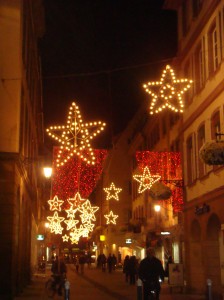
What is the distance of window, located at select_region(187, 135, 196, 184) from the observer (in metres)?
26.2

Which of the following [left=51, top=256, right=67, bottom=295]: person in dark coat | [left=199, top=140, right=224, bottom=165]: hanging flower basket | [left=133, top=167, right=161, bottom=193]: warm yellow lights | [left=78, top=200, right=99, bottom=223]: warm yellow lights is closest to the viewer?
[left=199, top=140, right=224, bottom=165]: hanging flower basket

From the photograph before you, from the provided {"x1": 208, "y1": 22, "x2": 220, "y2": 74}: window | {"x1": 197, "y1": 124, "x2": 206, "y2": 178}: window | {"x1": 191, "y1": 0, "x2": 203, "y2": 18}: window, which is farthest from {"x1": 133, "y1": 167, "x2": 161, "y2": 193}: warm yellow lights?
{"x1": 191, "y1": 0, "x2": 203, "y2": 18}: window

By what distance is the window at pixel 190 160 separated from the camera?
1032 inches

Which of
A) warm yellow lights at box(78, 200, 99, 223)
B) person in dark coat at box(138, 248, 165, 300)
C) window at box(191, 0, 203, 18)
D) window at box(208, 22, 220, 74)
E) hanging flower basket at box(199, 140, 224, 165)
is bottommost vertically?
person in dark coat at box(138, 248, 165, 300)

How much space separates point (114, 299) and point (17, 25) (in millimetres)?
11415

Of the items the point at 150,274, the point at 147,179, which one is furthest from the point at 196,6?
the point at 150,274

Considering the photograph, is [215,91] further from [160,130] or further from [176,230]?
[160,130]

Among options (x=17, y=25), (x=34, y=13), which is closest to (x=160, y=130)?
(x=34, y=13)

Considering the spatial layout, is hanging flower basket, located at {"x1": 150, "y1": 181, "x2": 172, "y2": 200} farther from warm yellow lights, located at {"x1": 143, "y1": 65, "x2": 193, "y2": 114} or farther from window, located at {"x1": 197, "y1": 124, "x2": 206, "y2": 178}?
warm yellow lights, located at {"x1": 143, "y1": 65, "x2": 193, "y2": 114}

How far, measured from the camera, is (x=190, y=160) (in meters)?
26.8

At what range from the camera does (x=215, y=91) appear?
2220 centimetres

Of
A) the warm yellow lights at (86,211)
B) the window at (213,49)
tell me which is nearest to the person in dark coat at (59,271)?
the window at (213,49)

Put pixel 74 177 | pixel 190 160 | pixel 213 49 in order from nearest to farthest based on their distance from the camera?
pixel 213 49 → pixel 190 160 → pixel 74 177

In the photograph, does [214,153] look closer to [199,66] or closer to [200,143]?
[200,143]
